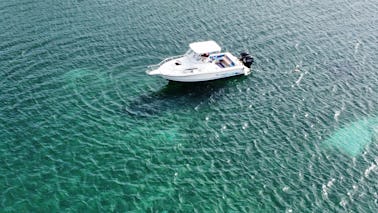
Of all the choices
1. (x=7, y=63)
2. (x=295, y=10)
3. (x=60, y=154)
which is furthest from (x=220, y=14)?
(x=60, y=154)

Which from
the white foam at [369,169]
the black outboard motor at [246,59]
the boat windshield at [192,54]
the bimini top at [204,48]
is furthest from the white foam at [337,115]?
the boat windshield at [192,54]

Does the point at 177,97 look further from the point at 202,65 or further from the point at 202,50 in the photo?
the point at 202,50

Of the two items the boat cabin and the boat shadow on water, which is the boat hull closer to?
the boat shadow on water

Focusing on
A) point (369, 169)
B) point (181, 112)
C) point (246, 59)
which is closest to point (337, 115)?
point (369, 169)

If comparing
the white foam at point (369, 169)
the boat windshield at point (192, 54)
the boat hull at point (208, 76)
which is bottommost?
the white foam at point (369, 169)

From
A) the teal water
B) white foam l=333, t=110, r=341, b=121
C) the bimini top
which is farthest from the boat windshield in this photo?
white foam l=333, t=110, r=341, b=121

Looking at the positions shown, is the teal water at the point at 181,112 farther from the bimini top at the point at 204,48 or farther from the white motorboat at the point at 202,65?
the bimini top at the point at 204,48

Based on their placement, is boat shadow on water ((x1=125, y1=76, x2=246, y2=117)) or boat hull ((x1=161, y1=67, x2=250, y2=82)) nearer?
boat shadow on water ((x1=125, y1=76, x2=246, y2=117))
